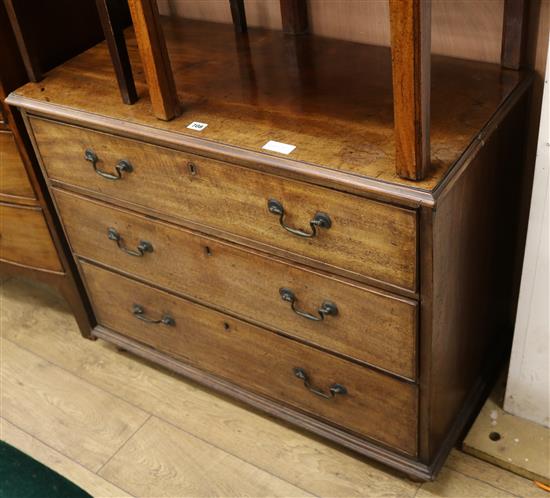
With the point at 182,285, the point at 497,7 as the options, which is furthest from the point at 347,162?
the point at 182,285

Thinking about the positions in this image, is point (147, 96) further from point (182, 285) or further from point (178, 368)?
point (178, 368)

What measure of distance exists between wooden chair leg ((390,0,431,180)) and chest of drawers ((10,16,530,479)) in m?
0.04

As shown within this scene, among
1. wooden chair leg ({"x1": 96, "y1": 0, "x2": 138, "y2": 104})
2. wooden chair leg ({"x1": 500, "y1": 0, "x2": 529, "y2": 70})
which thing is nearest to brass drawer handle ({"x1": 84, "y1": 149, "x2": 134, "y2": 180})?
wooden chair leg ({"x1": 96, "y1": 0, "x2": 138, "y2": 104})

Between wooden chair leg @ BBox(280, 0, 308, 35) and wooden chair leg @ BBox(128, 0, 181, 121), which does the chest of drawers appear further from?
wooden chair leg @ BBox(280, 0, 308, 35)

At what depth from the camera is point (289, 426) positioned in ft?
6.00

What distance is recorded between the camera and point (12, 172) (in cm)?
185

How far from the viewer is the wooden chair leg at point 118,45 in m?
1.45

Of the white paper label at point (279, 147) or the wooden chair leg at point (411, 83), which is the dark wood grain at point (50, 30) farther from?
the wooden chair leg at point (411, 83)

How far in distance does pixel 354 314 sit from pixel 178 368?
0.65 m

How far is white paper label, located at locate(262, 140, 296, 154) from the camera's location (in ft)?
4.39

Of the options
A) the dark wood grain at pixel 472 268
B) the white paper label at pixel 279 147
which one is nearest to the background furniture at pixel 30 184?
the white paper label at pixel 279 147

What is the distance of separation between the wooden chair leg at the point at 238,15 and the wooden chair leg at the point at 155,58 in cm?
38

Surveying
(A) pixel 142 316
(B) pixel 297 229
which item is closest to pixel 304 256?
(B) pixel 297 229

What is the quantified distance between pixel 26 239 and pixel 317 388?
88 cm
